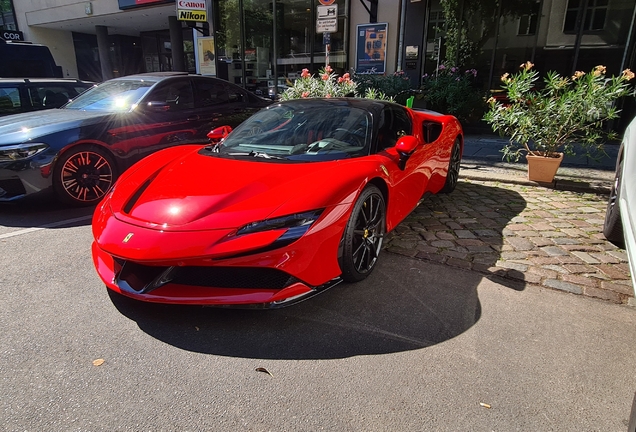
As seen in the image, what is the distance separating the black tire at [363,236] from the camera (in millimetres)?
2684

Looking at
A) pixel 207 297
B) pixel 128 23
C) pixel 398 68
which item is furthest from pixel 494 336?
pixel 128 23

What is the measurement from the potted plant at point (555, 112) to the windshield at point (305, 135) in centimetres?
317

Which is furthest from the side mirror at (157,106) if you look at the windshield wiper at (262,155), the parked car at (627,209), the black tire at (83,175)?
the parked car at (627,209)

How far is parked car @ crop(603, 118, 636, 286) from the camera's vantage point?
1.94 metres

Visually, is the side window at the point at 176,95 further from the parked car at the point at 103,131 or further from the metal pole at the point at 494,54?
the metal pole at the point at 494,54

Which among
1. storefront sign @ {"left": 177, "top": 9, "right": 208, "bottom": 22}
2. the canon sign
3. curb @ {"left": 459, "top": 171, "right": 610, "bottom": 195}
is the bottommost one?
curb @ {"left": 459, "top": 171, "right": 610, "bottom": 195}

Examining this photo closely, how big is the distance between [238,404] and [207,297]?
61 cm

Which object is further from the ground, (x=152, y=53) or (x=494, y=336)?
(x=152, y=53)

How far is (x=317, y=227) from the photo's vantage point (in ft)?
7.87

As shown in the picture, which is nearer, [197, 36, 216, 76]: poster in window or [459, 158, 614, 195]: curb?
[459, 158, 614, 195]: curb

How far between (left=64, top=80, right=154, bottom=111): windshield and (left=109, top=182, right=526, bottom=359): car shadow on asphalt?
3.49m

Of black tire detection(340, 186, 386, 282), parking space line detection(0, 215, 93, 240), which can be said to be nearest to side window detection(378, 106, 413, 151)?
black tire detection(340, 186, 386, 282)

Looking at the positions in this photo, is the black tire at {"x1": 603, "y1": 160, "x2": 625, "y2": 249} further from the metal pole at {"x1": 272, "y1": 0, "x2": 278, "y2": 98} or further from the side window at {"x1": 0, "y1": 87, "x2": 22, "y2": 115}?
the metal pole at {"x1": 272, "y1": 0, "x2": 278, "y2": 98}

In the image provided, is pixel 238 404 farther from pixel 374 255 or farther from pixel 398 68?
pixel 398 68
